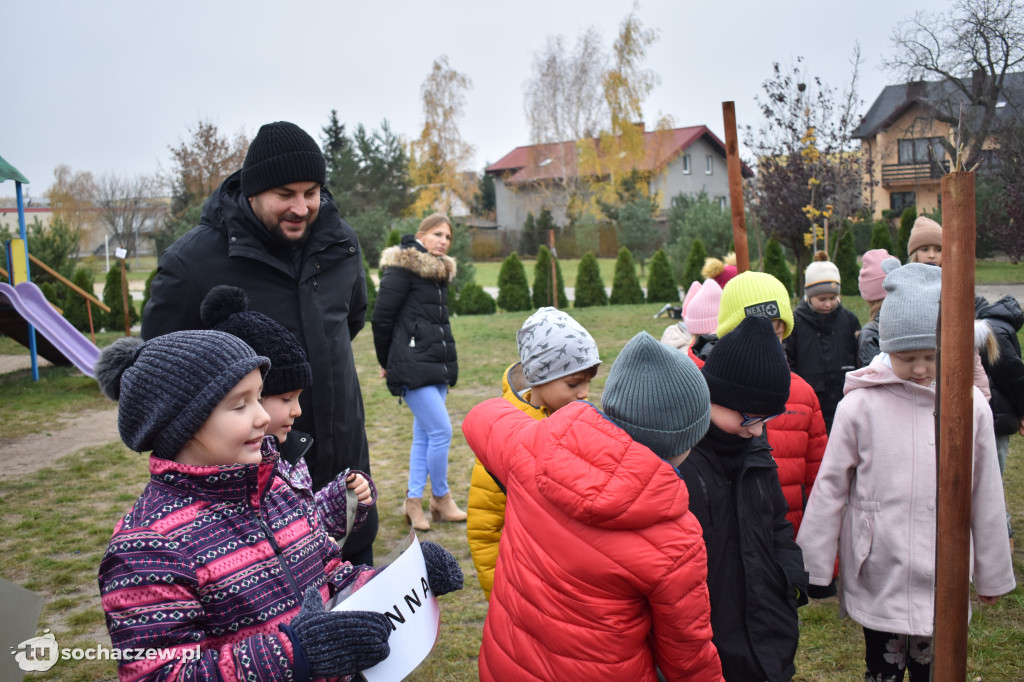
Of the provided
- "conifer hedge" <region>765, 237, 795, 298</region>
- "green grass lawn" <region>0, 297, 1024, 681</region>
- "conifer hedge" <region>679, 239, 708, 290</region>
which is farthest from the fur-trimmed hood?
"conifer hedge" <region>679, 239, 708, 290</region>

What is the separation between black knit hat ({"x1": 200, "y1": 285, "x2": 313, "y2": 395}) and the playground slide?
27.8 ft

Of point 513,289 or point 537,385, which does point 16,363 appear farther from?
point 537,385

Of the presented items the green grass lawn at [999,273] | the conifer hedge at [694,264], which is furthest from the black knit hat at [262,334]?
the conifer hedge at [694,264]

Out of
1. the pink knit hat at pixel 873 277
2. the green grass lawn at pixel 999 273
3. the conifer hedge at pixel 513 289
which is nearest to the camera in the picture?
the pink knit hat at pixel 873 277

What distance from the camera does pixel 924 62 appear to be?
24.2ft

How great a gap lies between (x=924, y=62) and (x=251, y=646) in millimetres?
8131

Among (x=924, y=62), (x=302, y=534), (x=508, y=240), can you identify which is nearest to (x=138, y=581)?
(x=302, y=534)

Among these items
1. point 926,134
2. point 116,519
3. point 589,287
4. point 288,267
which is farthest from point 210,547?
point 589,287

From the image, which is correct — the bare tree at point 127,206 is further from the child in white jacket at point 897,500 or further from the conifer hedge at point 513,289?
the child in white jacket at point 897,500

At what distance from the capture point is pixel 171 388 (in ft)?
5.16

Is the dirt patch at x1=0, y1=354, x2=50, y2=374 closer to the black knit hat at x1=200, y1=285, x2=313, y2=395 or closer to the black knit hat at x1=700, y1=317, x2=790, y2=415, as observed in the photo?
the black knit hat at x1=200, y1=285, x2=313, y2=395

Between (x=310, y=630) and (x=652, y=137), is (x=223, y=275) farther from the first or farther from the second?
(x=652, y=137)

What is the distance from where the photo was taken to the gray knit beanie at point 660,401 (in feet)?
5.71

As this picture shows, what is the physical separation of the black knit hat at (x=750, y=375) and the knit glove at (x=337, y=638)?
3.86ft
